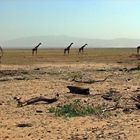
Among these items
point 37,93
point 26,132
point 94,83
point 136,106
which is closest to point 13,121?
point 26,132

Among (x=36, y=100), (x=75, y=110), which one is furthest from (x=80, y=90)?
(x=75, y=110)

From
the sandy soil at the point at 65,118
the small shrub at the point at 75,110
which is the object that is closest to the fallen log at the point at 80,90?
the sandy soil at the point at 65,118

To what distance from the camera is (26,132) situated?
38.5ft

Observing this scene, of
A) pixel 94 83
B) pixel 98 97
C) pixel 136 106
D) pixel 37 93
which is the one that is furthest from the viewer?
pixel 94 83

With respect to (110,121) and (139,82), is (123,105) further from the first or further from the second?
(139,82)

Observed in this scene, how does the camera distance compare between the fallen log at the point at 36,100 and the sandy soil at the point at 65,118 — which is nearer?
the sandy soil at the point at 65,118

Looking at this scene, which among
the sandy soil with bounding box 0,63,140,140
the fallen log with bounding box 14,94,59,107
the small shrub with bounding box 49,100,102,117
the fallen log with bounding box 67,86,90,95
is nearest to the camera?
the sandy soil with bounding box 0,63,140,140

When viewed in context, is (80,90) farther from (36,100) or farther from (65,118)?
(65,118)

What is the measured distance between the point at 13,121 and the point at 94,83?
8643mm

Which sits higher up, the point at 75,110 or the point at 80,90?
the point at 80,90

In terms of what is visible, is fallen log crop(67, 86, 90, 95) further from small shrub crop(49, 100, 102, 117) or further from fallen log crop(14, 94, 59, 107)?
small shrub crop(49, 100, 102, 117)

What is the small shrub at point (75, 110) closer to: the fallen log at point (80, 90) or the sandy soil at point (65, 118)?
the sandy soil at point (65, 118)

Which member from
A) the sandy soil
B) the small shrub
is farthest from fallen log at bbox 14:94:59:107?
the small shrub

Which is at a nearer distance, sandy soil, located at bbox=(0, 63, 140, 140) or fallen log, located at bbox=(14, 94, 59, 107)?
sandy soil, located at bbox=(0, 63, 140, 140)
